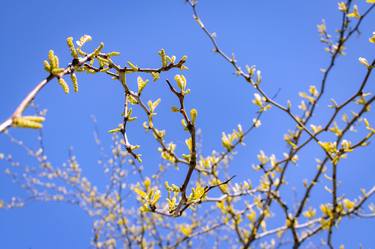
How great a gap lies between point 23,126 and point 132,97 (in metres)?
0.85

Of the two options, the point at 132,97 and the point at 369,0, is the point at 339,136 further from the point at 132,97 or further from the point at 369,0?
the point at 132,97

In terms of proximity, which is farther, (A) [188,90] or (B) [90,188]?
(B) [90,188]

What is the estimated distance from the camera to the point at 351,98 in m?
2.82

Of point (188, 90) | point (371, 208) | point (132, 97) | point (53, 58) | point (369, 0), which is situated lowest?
point (53, 58)

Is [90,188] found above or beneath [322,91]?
above

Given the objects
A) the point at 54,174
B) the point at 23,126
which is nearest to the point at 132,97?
the point at 23,126

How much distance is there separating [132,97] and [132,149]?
22cm

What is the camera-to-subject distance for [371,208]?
3.87 metres

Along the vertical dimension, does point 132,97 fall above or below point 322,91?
below

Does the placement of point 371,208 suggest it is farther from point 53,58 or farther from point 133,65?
point 53,58

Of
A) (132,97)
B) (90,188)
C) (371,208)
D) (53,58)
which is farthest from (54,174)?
(53,58)

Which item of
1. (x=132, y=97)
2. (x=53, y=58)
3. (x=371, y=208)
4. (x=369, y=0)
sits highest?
(x=371, y=208)

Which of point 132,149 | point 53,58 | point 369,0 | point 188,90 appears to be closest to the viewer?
point 53,58

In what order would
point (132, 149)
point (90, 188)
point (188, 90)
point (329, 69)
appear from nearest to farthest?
point (188, 90), point (132, 149), point (329, 69), point (90, 188)
